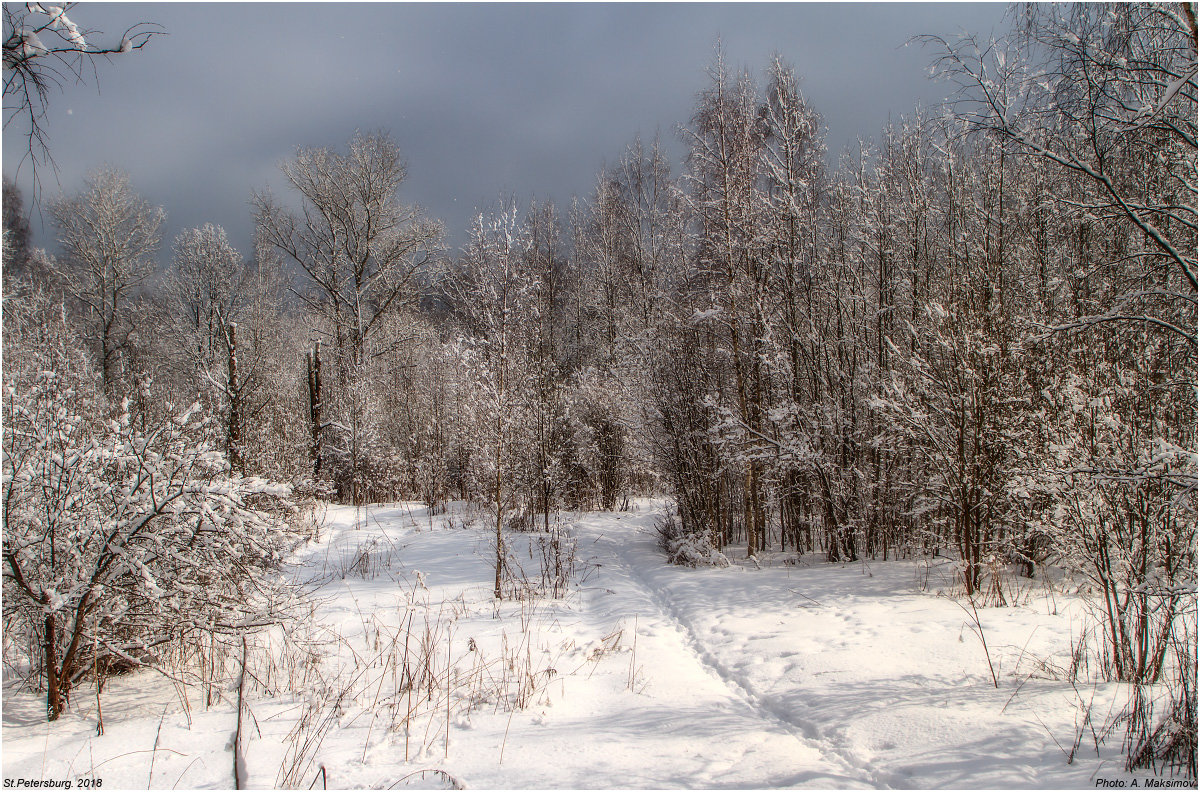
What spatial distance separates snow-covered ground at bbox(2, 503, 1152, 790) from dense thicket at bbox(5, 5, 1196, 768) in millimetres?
810

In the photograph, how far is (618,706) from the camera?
3836 millimetres

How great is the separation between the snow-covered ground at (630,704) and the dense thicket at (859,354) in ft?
2.66

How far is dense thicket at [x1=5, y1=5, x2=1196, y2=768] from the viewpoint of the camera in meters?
3.75

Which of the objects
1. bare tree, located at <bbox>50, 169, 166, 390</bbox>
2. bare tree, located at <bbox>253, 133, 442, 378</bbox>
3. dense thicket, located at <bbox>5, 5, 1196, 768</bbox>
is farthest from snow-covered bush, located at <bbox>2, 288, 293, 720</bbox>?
bare tree, located at <bbox>50, 169, 166, 390</bbox>

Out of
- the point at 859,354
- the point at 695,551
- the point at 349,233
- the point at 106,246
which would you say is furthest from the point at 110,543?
the point at 106,246

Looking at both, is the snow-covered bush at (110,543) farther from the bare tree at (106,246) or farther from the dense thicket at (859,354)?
the bare tree at (106,246)

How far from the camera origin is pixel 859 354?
970cm

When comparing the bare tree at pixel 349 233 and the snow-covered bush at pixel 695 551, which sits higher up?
the bare tree at pixel 349 233

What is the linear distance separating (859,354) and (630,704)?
7.73 meters

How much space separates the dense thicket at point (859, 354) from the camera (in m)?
3.75

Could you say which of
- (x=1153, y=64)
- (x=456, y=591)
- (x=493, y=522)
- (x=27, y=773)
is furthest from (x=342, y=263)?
(x=1153, y=64)

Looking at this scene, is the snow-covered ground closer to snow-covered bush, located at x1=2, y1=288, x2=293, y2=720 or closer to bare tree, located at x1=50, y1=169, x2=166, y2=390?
snow-covered bush, located at x1=2, y1=288, x2=293, y2=720

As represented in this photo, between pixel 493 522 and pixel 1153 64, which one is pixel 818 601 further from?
pixel 493 522

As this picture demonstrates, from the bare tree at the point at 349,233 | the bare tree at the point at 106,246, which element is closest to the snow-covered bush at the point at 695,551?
the bare tree at the point at 349,233
